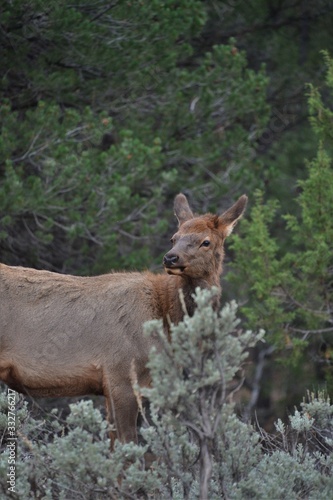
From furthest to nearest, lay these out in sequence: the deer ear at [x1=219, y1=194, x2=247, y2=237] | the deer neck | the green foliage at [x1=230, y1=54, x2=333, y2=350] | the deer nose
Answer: the green foliage at [x1=230, y1=54, x2=333, y2=350] → the deer ear at [x1=219, y1=194, x2=247, y2=237] → the deer neck → the deer nose

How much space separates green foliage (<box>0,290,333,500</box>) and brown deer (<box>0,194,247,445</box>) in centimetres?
88

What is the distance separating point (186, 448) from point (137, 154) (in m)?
6.90

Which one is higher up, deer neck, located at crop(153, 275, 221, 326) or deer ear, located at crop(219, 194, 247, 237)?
deer ear, located at crop(219, 194, 247, 237)

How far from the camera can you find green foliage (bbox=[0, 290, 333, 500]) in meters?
6.12

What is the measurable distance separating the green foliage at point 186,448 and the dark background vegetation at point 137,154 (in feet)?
12.3

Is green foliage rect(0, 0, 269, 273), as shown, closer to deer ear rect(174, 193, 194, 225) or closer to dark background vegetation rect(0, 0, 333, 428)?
dark background vegetation rect(0, 0, 333, 428)

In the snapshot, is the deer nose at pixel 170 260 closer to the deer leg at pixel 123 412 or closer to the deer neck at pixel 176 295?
the deer neck at pixel 176 295

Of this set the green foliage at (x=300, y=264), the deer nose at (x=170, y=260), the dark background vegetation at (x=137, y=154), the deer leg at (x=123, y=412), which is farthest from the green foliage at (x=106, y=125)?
the deer leg at (x=123, y=412)

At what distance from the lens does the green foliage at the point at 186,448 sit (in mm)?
6121

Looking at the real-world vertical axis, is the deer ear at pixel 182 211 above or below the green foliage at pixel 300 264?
above

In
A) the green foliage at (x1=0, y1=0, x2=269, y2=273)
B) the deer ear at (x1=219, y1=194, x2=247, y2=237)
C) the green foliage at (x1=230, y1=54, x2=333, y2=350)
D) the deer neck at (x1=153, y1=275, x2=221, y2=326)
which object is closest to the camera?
the deer neck at (x1=153, y1=275, x2=221, y2=326)

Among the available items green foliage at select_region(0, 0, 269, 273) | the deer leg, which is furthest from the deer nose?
green foliage at select_region(0, 0, 269, 273)

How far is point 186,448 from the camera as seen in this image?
6.61 metres

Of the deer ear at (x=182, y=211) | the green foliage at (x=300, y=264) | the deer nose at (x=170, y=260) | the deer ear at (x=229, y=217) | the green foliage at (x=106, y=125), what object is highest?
the deer nose at (x=170, y=260)
